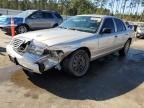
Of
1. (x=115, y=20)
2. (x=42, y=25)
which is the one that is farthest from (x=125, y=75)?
(x=42, y=25)

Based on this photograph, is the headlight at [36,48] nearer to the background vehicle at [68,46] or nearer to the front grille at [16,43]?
the background vehicle at [68,46]

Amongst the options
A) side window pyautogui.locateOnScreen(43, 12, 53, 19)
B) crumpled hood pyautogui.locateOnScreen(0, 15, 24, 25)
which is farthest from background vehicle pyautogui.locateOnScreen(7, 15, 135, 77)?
side window pyautogui.locateOnScreen(43, 12, 53, 19)

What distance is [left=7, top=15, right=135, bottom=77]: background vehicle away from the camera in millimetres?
5023

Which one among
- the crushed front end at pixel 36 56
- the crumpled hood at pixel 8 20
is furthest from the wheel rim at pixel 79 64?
the crumpled hood at pixel 8 20

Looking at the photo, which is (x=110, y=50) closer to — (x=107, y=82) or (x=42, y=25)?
(x=107, y=82)

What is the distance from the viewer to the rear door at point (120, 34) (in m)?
7.74

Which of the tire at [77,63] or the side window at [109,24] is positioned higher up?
the side window at [109,24]

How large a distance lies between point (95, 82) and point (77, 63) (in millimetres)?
670

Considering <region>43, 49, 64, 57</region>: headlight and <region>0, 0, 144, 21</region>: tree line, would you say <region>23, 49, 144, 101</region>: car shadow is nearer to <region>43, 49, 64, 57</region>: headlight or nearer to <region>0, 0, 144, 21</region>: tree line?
<region>43, 49, 64, 57</region>: headlight

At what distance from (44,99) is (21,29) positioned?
959 centimetres

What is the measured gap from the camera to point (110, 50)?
24.2 ft

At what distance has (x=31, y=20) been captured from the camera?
552 inches

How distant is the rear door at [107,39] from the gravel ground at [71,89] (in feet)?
2.24

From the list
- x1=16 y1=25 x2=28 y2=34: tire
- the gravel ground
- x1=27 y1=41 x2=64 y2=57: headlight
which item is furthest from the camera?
x1=16 y1=25 x2=28 y2=34: tire
